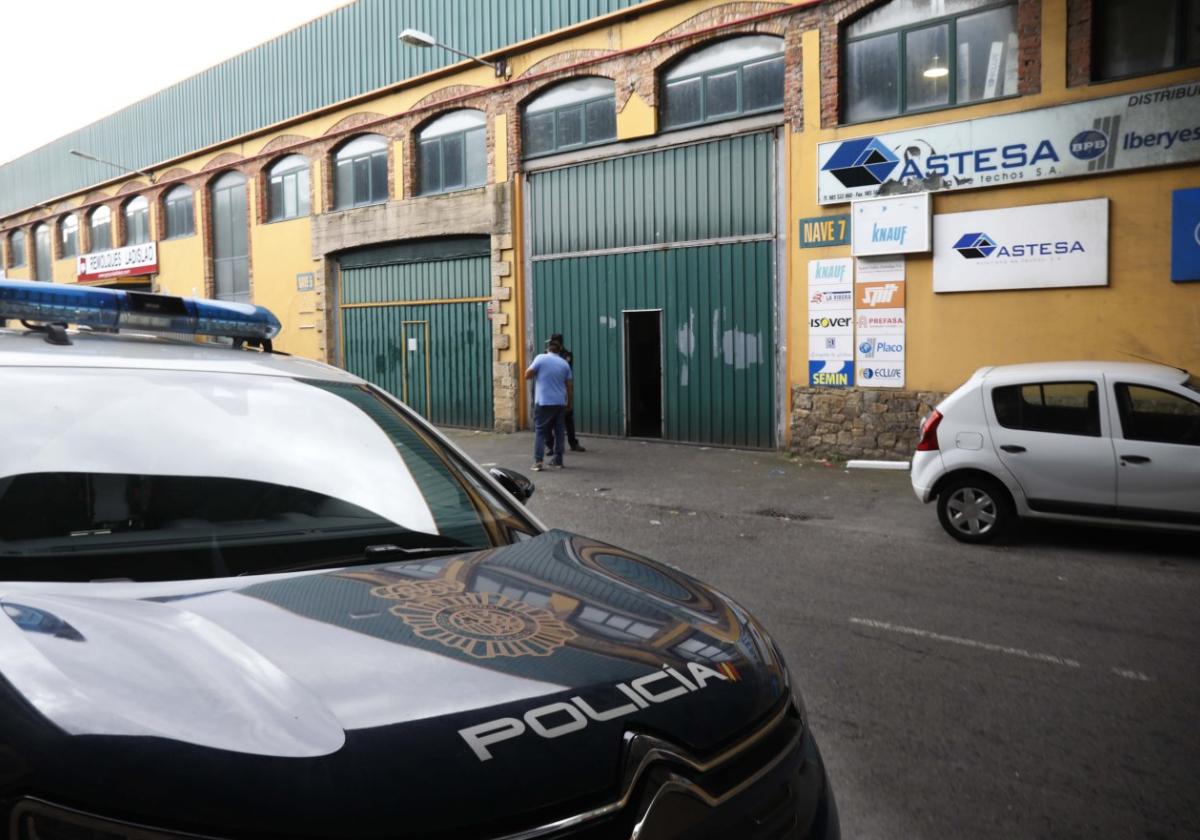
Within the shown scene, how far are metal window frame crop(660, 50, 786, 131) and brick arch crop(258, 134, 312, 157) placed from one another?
1045cm

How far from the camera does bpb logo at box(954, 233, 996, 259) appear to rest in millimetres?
12102

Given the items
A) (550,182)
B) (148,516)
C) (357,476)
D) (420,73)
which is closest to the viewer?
(148,516)

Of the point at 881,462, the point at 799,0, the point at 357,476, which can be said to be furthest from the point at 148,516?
the point at 799,0

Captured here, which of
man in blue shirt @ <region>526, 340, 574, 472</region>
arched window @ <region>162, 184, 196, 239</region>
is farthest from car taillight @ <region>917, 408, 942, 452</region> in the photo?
arched window @ <region>162, 184, 196, 239</region>

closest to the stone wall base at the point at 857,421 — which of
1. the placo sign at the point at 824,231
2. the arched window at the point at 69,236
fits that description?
the placo sign at the point at 824,231

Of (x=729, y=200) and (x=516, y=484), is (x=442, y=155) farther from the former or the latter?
(x=516, y=484)

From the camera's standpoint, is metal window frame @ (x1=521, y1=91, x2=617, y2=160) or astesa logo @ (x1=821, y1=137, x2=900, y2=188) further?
metal window frame @ (x1=521, y1=91, x2=617, y2=160)

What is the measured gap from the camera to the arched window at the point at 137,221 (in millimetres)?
28484

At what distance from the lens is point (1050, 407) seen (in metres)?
7.90

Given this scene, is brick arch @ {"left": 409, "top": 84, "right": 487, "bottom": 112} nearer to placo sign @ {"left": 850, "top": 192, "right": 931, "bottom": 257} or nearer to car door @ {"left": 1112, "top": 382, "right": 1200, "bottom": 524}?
placo sign @ {"left": 850, "top": 192, "right": 931, "bottom": 257}

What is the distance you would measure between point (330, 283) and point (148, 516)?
67.6ft

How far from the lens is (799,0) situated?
13.5 meters

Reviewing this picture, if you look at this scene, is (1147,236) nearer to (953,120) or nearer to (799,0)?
(953,120)

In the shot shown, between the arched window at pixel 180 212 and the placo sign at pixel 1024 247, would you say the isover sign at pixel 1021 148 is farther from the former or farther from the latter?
the arched window at pixel 180 212
